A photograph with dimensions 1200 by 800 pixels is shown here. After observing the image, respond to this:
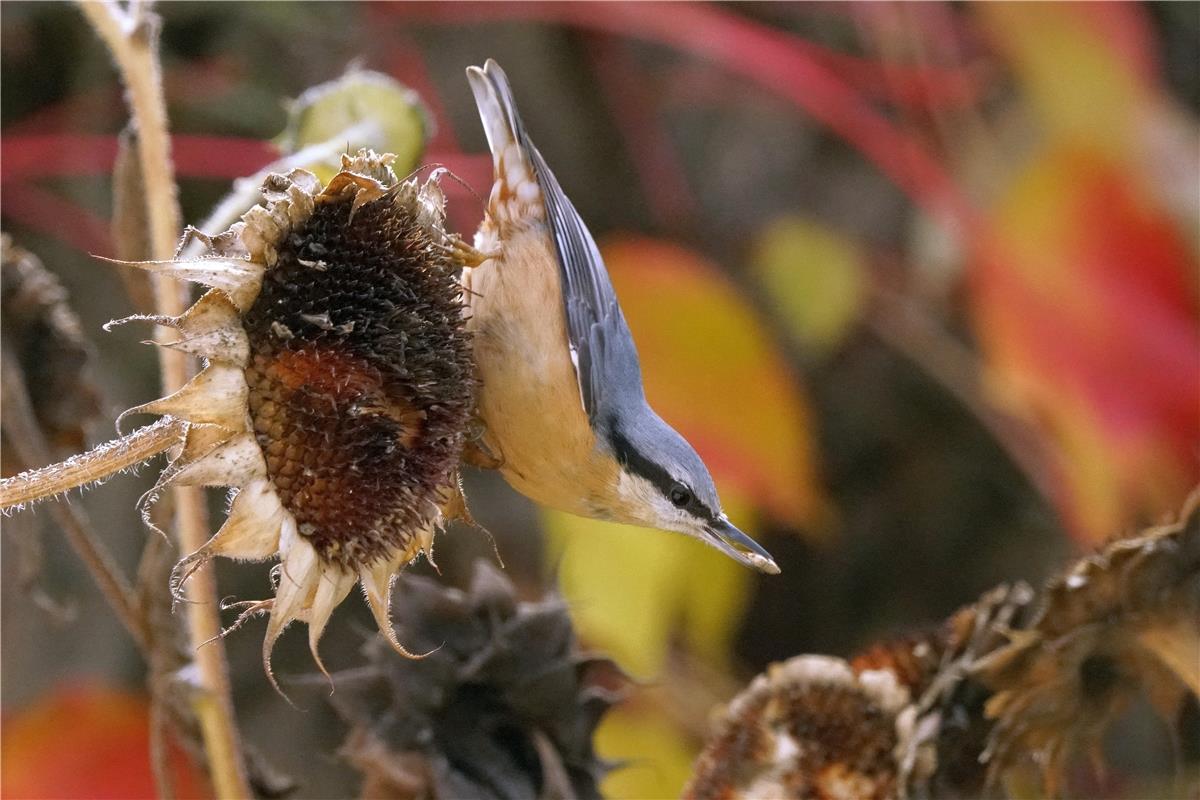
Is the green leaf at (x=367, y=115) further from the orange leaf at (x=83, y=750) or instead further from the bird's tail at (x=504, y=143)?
the orange leaf at (x=83, y=750)

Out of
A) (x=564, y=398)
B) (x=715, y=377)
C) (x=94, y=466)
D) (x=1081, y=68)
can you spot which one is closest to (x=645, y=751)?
(x=715, y=377)

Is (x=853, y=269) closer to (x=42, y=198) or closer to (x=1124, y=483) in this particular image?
(x=1124, y=483)

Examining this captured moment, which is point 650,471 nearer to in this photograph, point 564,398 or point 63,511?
point 564,398

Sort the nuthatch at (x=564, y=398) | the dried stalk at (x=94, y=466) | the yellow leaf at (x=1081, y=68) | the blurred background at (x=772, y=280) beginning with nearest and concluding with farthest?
the dried stalk at (x=94, y=466) < the nuthatch at (x=564, y=398) < the blurred background at (x=772, y=280) < the yellow leaf at (x=1081, y=68)

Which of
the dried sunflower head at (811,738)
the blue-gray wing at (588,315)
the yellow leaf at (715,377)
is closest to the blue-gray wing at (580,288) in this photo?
the blue-gray wing at (588,315)

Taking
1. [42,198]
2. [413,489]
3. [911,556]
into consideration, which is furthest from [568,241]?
[911,556]

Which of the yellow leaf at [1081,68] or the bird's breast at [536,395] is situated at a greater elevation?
the yellow leaf at [1081,68]

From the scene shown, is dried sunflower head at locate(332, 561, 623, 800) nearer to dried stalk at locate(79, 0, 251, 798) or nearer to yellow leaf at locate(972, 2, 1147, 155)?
dried stalk at locate(79, 0, 251, 798)
